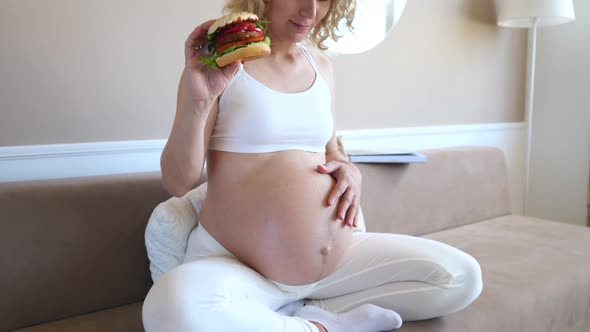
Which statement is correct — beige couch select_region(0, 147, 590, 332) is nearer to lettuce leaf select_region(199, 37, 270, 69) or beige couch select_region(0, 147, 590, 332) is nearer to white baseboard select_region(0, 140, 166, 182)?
white baseboard select_region(0, 140, 166, 182)

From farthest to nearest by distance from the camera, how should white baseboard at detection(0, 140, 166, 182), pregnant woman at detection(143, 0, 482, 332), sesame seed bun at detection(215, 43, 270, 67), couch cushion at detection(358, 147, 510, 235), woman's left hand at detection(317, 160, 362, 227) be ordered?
couch cushion at detection(358, 147, 510, 235) < white baseboard at detection(0, 140, 166, 182) < woman's left hand at detection(317, 160, 362, 227) < pregnant woman at detection(143, 0, 482, 332) < sesame seed bun at detection(215, 43, 270, 67)

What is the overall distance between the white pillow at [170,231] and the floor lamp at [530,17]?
2.07m

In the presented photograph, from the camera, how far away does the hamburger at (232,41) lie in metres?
0.99

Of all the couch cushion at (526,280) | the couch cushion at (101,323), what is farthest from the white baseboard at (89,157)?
the couch cushion at (526,280)

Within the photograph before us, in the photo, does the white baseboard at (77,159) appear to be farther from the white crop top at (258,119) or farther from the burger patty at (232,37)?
the burger patty at (232,37)

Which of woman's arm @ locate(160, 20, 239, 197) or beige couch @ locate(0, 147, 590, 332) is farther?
beige couch @ locate(0, 147, 590, 332)

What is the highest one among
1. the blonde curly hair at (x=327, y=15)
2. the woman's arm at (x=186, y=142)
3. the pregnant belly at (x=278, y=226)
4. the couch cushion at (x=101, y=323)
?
the blonde curly hair at (x=327, y=15)

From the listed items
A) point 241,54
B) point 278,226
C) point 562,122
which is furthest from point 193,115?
point 562,122

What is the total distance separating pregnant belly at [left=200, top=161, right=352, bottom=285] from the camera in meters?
1.19

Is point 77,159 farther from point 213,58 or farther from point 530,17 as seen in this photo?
point 530,17

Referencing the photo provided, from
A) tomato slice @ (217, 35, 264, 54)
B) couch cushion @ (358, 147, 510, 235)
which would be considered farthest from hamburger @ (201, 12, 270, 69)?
couch cushion @ (358, 147, 510, 235)

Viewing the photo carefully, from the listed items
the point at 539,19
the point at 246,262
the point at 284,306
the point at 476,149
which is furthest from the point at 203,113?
the point at 539,19

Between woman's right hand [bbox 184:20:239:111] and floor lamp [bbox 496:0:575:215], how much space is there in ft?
7.02

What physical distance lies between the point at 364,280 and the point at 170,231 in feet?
1.62
